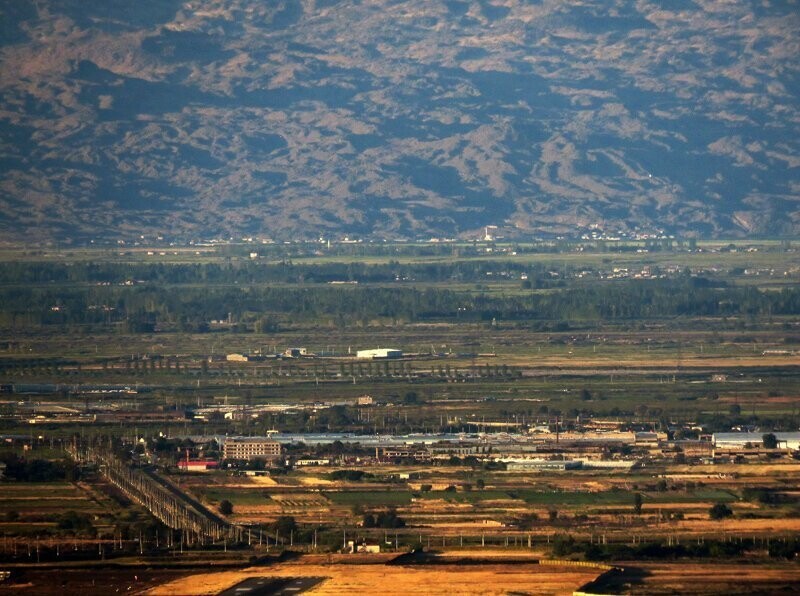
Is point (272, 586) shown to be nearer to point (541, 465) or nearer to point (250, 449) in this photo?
point (541, 465)

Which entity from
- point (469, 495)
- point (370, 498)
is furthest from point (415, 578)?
point (469, 495)

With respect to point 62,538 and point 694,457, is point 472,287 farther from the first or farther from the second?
point 62,538

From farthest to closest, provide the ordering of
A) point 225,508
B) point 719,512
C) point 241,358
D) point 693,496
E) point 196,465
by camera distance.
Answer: point 241,358 < point 196,465 < point 693,496 < point 225,508 < point 719,512

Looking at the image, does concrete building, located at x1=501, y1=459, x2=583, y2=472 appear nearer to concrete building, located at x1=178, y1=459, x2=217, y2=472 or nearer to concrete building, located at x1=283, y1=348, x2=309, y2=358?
concrete building, located at x1=178, y1=459, x2=217, y2=472

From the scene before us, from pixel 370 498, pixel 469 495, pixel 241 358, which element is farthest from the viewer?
pixel 241 358

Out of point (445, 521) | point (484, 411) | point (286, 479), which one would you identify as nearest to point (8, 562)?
point (445, 521)

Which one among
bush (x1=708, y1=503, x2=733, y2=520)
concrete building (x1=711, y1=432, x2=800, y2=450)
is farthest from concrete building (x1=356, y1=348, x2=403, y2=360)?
bush (x1=708, y1=503, x2=733, y2=520)

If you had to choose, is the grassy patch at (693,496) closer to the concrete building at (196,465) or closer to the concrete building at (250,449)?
the concrete building at (196,465)

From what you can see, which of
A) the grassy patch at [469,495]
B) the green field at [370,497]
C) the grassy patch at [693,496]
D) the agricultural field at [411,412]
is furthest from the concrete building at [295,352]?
the grassy patch at [693,496]
